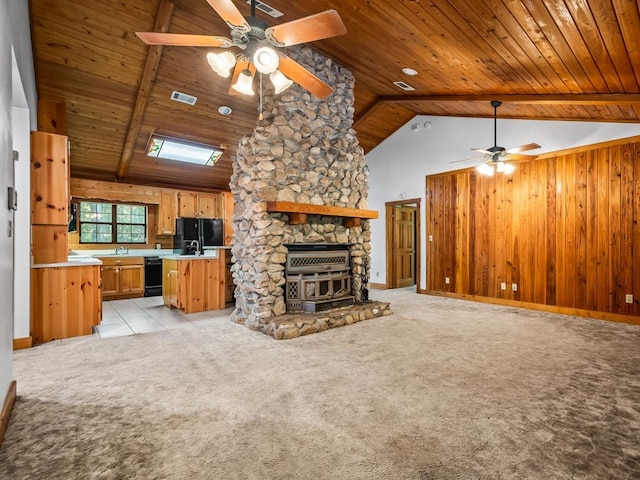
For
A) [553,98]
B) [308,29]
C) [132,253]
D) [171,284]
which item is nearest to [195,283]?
[171,284]

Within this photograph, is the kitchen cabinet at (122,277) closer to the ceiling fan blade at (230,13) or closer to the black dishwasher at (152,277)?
the black dishwasher at (152,277)

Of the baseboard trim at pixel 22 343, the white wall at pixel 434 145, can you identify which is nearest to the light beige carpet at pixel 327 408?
the baseboard trim at pixel 22 343

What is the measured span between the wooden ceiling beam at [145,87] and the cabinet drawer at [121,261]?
1613 millimetres

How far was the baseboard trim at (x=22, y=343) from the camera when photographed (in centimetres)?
334

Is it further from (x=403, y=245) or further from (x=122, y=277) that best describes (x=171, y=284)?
(x=403, y=245)

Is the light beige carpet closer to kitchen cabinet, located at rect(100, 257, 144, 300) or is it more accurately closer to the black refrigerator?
kitchen cabinet, located at rect(100, 257, 144, 300)

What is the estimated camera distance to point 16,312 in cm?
336

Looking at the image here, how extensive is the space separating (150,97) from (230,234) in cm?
334

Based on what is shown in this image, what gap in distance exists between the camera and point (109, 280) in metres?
6.12

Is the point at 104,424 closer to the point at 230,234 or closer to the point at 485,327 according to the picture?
the point at 485,327

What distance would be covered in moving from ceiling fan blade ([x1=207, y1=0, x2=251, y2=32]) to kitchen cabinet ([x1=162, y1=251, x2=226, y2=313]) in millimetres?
3427

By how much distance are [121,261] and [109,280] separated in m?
0.39

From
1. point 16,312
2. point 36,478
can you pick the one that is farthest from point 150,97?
point 36,478

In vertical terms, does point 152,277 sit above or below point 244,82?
below
